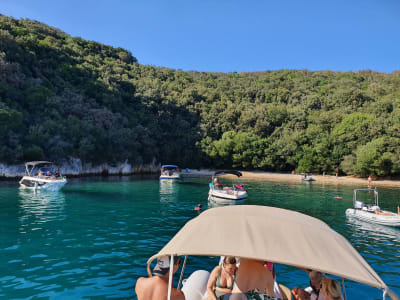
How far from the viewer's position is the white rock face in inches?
1589

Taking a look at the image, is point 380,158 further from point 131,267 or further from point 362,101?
point 131,267

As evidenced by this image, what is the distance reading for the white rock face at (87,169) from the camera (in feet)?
132

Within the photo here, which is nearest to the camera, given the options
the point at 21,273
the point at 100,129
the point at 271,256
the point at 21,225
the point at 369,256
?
the point at 271,256

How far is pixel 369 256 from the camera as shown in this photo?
11031mm

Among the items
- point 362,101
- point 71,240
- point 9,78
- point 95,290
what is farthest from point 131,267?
point 362,101

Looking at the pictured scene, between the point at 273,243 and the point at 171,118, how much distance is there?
7275 centimetres

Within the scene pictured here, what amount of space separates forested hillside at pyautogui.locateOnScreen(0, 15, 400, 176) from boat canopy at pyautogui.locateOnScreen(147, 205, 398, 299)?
147ft

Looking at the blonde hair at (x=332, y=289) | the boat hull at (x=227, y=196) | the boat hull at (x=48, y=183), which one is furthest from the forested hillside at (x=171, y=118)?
the blonde hair at (x=332, y=289)

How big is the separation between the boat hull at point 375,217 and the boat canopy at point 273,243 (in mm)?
16105

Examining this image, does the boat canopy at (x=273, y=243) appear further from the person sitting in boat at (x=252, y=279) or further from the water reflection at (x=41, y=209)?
the water reflection at (x=41, y=209)

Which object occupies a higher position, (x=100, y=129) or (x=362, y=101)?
(x=362, y=101)

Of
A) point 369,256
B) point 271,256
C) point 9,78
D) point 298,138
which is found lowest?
point 369,256

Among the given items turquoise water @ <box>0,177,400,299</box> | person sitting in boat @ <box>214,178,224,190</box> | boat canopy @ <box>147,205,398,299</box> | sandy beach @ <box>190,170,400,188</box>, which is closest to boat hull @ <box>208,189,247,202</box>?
person sitting in boat @ <box>214,178,224,190</box>

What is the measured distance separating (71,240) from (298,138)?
58492 mm
